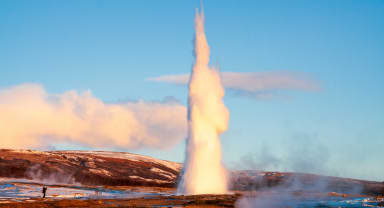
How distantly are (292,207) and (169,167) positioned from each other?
4552 inches

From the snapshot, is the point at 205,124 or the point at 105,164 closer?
the point at 205,124

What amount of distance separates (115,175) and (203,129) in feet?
209

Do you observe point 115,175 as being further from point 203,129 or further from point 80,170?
point 203,129

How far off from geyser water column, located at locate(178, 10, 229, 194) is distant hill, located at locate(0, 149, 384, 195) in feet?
114

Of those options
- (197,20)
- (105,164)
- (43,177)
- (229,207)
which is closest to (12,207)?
(229,207)

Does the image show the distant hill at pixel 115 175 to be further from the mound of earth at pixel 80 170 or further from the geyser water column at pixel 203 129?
the geyser water column at pixel 203 129

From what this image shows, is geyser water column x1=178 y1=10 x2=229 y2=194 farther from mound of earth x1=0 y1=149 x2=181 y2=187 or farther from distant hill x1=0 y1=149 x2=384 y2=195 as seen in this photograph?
mound of earth x1=0 y1=149 x2=181 y2=187

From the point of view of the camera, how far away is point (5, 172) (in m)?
110

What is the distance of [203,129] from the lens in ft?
222

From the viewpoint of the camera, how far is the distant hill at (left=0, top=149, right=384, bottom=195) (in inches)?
4353

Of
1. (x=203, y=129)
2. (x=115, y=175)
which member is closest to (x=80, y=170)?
(x=115, y=175)

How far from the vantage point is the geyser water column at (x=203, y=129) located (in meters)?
66.1

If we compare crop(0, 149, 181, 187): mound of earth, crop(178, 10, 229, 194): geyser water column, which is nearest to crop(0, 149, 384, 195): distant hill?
crop(0, 149, 181, 187): mound of earth

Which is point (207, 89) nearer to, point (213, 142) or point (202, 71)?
point (202, 71)
